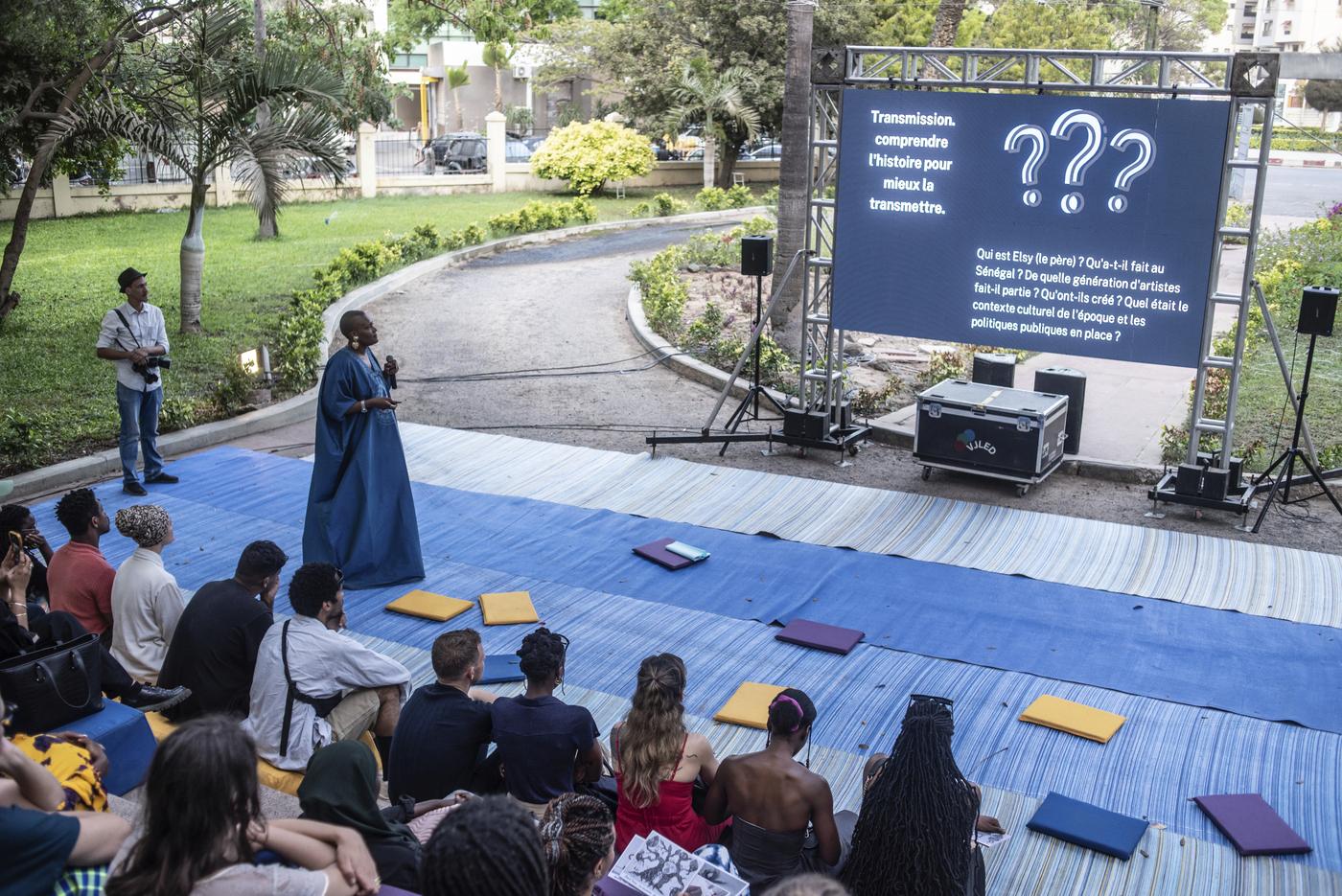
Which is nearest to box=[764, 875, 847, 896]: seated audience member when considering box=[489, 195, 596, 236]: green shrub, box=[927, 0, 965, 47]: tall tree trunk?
box=[927, 0, 965, 47]: tall tree trunk

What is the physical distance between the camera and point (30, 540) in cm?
659

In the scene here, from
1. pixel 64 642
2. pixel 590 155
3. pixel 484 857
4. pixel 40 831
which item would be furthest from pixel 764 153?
pixel 484 857

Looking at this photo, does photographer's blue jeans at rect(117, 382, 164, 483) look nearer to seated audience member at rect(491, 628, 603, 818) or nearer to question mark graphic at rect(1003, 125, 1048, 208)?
seated audience member at rect(491, 628, 603, 818)

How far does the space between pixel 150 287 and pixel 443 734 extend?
15.0 m

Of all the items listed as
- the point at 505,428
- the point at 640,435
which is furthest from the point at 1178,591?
the point at 505,428

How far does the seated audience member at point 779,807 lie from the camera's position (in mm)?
4723

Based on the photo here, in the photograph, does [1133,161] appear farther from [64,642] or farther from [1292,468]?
[64,642]

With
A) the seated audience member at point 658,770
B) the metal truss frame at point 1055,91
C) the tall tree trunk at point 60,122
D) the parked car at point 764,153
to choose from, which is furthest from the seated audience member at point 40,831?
the parked car at point 764,153

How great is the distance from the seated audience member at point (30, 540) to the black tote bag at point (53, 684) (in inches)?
46.0

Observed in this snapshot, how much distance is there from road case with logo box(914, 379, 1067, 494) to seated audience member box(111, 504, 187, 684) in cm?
679

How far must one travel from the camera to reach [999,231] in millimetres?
10555

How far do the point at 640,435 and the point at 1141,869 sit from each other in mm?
7958

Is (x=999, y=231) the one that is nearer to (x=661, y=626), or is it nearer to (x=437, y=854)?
(x=661, y=626)

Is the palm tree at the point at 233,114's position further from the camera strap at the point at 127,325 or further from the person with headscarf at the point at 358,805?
the person with headscarf at the point at 358,805
